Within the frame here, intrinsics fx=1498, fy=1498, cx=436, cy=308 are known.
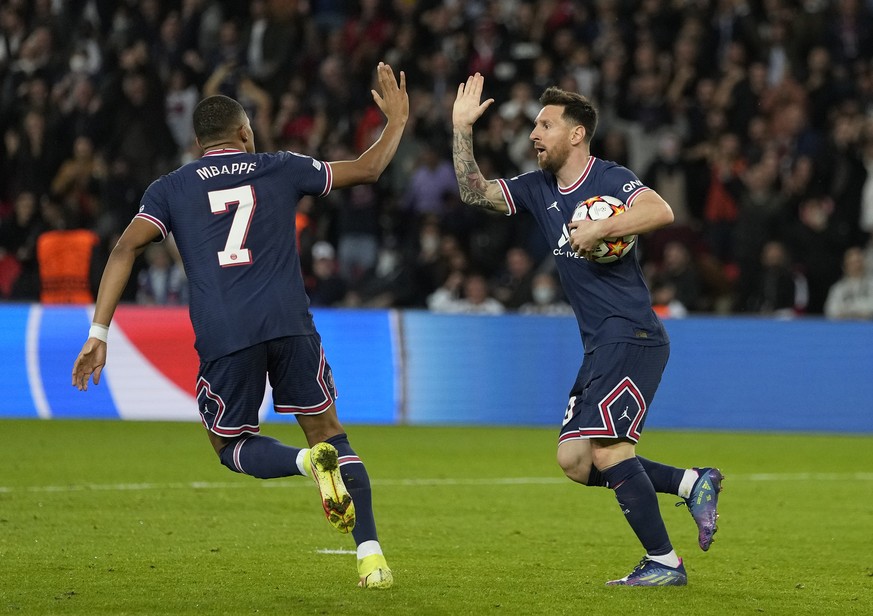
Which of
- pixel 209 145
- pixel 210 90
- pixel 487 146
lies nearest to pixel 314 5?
pixel 210 90

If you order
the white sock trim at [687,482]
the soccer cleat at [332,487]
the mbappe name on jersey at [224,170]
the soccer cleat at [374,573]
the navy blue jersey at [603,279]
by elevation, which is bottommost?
the soccer cleat at [374,573]

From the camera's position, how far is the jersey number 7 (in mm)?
6547

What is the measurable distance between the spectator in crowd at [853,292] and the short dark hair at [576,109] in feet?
33.0

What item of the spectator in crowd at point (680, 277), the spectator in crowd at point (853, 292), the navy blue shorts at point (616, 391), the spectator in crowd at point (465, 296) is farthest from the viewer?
the spectator in crowd at point (465, 296)

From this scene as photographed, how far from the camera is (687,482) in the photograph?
22.9 feet

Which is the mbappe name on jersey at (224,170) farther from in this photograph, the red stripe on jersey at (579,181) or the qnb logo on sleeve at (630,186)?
the qnb logo on sleeve at (630,186)

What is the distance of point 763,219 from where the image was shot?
17562 millimetres

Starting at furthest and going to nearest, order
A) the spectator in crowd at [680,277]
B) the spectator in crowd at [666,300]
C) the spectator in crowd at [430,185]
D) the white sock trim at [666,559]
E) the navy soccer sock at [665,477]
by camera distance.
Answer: the spectator in crowd at [430,185] < the spectator in crowd at [680,277] < the spectator in crowd at [666,300] < the navy soccer sock at [665,477] < the white sock trim at [666,559]

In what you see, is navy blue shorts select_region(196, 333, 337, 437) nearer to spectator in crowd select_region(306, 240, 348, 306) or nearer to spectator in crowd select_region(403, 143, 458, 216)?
spectator in crowd select_region(306, 240, 348, 306)

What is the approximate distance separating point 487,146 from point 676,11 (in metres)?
3.44

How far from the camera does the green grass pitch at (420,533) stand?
636 cm

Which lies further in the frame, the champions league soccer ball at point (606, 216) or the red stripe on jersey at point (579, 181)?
the red stripe on jersey at point (579, 181)

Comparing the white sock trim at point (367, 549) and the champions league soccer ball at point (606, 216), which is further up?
the champions league soccer ball at point (606, 216)

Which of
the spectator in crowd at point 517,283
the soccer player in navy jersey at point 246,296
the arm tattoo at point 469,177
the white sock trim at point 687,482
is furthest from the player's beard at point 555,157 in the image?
the spectator in crowd at point 517,283
